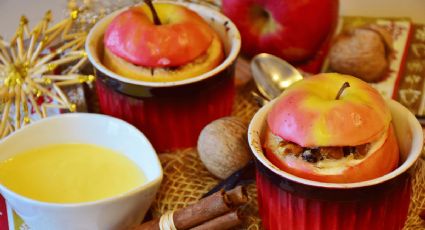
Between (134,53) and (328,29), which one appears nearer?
(134,53)

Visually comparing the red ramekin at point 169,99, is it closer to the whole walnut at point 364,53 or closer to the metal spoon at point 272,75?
the metal spoon at point 272,75

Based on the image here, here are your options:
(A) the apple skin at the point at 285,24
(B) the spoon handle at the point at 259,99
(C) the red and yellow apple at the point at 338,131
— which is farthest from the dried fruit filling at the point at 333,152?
(A) the apple skin at the point at 285,24

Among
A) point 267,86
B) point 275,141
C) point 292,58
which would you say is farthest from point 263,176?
point 292,58

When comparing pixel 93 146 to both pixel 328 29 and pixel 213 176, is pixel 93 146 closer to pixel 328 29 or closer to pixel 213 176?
pixel 213 176

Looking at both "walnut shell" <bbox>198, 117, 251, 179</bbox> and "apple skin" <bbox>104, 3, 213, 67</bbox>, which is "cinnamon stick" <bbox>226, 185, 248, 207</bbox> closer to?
"walnut shell" <bbox>198, 117, 251, 179</bbox>


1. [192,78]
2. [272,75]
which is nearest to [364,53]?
[272,75]
